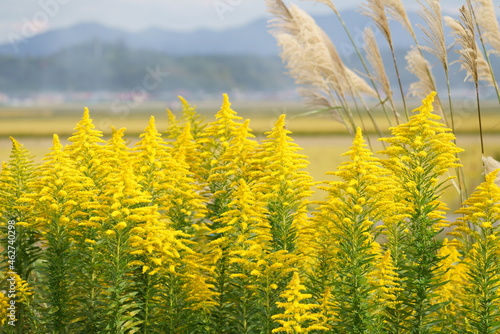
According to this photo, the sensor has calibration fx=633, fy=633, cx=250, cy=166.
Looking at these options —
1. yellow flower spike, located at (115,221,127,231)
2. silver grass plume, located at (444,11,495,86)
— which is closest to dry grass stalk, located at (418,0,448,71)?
silver grass plume, located at (444,11,495,86)

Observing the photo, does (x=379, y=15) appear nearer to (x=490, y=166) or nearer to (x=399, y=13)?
(x=399, y=13)

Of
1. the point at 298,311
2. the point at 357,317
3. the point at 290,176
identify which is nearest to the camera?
Result: the point at 298,311

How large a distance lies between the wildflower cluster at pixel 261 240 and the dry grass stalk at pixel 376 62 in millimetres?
1936

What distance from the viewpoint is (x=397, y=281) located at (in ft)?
14.9

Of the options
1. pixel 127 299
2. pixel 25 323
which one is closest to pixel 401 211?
pixel 127 299

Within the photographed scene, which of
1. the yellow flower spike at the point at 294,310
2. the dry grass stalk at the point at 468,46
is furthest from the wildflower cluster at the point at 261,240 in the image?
the dry grass stalk at the point at 468,46

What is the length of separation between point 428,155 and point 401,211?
0.46 m

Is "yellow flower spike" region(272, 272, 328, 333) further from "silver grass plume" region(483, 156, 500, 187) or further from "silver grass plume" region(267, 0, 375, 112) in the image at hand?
→ "silver grass plume" region(267, 0, 375, 112)

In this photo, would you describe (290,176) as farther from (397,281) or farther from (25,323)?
(25,323)

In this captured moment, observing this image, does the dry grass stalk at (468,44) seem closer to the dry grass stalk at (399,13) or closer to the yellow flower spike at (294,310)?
the dry grass stalk at (399,13)

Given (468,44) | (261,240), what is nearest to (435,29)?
(468,44)

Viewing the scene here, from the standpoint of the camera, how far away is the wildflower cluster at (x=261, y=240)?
438cm

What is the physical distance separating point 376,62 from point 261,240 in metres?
3.02

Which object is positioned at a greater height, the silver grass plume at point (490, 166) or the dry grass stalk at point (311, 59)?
the dry grass stalk at point (311, 59)
